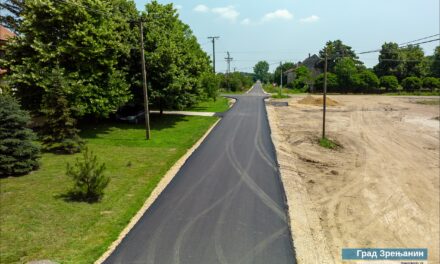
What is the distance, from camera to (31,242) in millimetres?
11320

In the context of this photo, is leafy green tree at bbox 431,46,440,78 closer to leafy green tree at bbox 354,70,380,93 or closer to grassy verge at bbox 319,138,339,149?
leafy green tree at bbox 354,70,380,93

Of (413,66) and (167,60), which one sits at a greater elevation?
(413,66)

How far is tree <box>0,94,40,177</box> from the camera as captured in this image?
58.6 feet

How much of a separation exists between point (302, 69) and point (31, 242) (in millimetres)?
105179

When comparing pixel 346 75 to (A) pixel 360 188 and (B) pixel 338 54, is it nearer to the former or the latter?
(B) pixel 338 54

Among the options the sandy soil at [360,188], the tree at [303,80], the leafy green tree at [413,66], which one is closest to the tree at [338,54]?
the tree at [303,80]

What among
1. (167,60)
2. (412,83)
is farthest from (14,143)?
(412,83)

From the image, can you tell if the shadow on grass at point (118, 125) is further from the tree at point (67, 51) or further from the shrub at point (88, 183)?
the shrub at point (88, 183)

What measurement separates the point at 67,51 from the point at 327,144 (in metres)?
21.0

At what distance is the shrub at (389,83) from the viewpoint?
292ft

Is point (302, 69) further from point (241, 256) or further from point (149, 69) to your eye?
point (241, 256)

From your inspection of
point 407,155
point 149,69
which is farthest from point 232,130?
point 407,155

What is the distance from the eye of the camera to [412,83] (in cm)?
8731

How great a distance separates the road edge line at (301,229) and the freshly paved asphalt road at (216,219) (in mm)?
268
